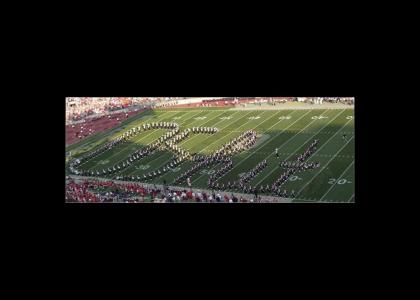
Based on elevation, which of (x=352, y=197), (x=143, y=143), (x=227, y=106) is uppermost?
(x=227, y=106)

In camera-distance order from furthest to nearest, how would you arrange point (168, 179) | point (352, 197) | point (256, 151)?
point (256, 151), point (168, 179), point (352, 197)

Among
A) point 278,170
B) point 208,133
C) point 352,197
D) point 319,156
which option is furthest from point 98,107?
point 352,197

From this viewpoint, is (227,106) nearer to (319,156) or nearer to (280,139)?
(280,139)

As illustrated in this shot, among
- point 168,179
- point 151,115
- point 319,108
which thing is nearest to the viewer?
point 168,179

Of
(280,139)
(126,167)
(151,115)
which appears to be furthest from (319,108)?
(126,167)

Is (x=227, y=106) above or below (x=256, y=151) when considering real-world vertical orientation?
above

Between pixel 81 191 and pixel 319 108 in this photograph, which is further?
A: pixel 319 108
